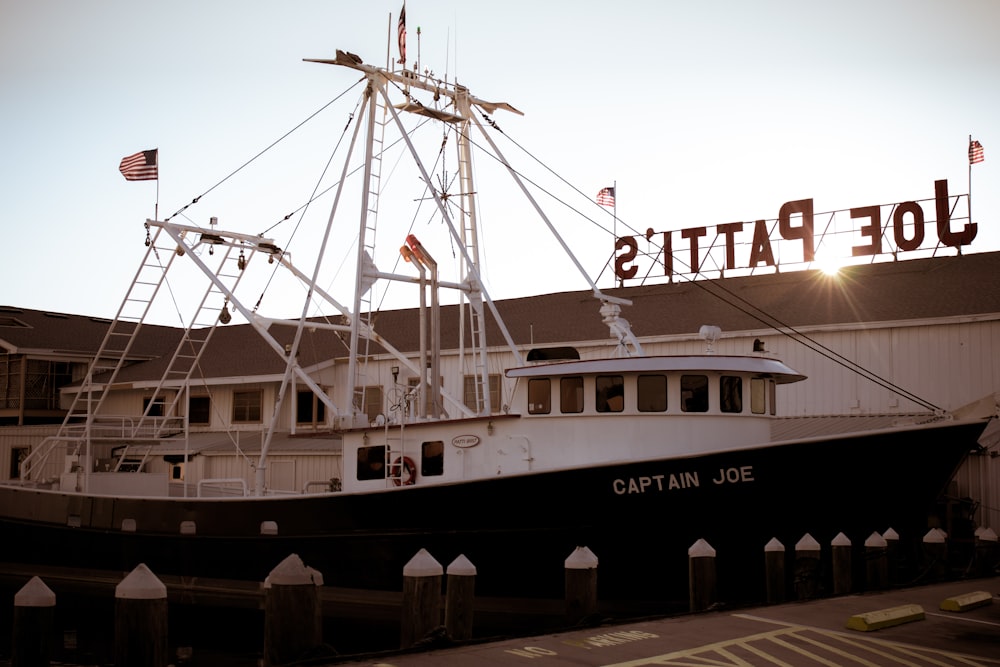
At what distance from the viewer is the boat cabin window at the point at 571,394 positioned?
63.2 ft

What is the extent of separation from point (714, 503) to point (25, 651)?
40.7 ft

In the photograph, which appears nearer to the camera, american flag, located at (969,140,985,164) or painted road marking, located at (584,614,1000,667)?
painted road marking, located at (584,614,1000,667)

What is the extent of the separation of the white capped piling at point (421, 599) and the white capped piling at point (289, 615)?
1.76 metres

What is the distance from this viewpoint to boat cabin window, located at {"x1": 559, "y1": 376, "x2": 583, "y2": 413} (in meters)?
19.2

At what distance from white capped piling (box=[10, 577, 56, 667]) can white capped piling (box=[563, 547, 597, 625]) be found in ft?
20.0

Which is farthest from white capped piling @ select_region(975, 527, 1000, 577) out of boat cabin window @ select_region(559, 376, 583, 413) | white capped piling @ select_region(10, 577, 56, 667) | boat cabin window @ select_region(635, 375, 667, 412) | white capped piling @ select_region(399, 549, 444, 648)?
white capped piling @ select_region(10, 577, 56, 667)

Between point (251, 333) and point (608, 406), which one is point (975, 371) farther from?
point (251, 333)

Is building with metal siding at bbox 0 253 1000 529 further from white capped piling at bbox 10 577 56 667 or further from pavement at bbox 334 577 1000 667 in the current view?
white capped piling at bbox 10 577 56 667

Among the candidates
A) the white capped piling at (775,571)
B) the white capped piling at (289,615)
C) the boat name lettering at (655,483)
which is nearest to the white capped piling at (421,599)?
the white capped piling at (289,615)

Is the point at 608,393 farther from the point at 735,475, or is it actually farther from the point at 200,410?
the point at 200,410

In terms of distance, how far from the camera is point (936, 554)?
17.3 metres

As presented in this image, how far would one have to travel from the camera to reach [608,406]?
752 inches

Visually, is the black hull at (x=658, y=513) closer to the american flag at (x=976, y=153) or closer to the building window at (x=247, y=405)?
the building window at (x=247, y=405)

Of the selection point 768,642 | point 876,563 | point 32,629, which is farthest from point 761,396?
point 32,629
